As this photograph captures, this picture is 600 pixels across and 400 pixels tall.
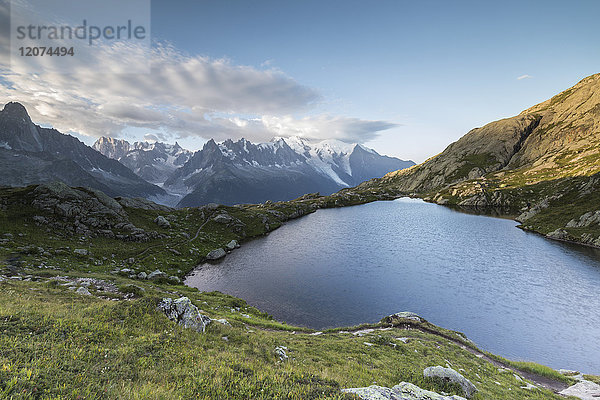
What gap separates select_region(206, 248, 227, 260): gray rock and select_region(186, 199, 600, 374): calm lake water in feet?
14.3

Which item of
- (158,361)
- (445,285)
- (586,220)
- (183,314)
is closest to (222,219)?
(445,285)

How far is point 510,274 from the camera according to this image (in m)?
61.7

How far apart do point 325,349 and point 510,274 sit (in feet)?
214

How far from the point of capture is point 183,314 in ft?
62.1

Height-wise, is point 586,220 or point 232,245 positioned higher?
point 586,220

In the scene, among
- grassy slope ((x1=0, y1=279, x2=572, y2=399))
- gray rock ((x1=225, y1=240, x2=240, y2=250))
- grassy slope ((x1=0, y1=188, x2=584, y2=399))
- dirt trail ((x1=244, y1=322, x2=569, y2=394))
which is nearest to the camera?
grassy slope ((x1=0, y1=279, x2=572, y2=399))

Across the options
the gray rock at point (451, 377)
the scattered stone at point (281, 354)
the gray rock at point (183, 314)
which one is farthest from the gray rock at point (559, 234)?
the gray rock at point (183, 314)

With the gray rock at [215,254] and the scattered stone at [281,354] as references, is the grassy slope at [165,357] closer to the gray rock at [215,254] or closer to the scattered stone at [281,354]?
the scattered stone at [281,354]

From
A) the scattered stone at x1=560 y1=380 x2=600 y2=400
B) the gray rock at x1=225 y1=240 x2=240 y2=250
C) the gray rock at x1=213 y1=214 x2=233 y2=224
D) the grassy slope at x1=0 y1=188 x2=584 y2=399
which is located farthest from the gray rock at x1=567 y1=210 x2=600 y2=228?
the gray rock at x1=213 y1=214 x2=233 y2=224

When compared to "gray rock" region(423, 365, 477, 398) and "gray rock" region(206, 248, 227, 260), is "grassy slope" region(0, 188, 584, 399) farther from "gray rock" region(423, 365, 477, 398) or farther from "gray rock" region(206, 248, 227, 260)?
"gray rock" region(206, 248, 227, 260)

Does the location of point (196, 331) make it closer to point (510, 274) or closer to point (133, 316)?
point (133, 316)

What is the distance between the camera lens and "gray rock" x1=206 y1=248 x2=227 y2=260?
73.8 metres

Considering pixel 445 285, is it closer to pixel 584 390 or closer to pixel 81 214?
pixel 584 390

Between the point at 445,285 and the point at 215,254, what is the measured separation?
63475 millimetres
